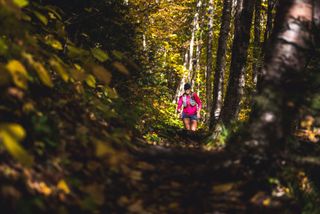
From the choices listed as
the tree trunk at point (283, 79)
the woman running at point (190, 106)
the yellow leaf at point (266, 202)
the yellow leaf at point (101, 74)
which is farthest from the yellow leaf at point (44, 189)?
the woman running at point (190, 106)

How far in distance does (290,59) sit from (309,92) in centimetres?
39

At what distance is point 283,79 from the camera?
13.8 feet

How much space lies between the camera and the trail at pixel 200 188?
137 inches

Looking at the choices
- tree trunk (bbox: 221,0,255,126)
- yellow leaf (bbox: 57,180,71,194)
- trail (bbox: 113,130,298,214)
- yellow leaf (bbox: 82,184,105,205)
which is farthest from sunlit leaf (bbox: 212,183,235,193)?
tree trunk (bbox: 221,0,255,126)

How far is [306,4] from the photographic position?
14.2 feet

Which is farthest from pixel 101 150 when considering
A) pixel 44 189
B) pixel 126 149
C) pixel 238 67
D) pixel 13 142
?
pixel 238 67

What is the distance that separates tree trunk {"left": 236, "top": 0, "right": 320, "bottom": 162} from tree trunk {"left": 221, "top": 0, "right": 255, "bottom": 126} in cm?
479

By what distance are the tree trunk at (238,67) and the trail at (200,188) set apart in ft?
15.9

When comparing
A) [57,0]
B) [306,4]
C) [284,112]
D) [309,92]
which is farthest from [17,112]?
[57,0]

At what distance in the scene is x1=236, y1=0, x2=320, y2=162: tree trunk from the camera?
4.04 m

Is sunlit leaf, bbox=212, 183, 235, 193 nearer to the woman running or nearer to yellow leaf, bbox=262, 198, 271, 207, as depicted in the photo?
yellow leaf, bbox=262, 198, 271, 207

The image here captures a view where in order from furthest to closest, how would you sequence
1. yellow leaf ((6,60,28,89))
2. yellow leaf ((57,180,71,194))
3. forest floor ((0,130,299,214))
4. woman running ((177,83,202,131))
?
woman running ((177,83,202,131)) < yellow leaf ((6,60,28,89)) < yellow leaf ((57,180,71,194)) < forest floor ((0,130,299,214))

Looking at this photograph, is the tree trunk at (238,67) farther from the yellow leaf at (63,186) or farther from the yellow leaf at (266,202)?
the yellow leaf at (63,186)

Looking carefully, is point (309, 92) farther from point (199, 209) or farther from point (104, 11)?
point (104, 11)
